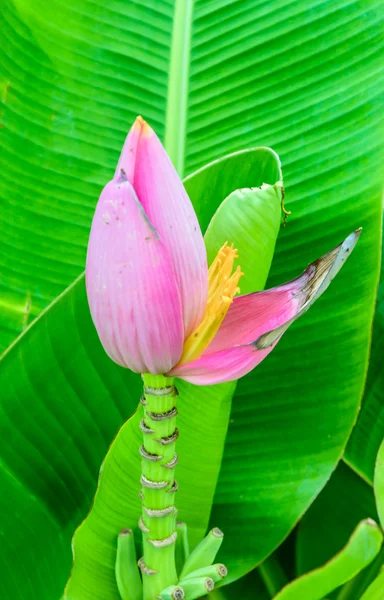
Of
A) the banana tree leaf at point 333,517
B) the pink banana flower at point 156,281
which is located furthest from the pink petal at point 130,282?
the banana tree leaf at point 333,517

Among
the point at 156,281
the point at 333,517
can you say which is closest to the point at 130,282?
the point at 156,281

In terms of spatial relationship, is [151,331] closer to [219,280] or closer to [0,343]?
[219,280]

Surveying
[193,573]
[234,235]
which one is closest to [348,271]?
[234,235]

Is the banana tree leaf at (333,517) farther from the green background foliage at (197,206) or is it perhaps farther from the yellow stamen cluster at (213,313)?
the yellow stamen cluster at (213,313)

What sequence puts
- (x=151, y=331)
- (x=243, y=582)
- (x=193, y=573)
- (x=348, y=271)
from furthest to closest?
(x=243, y=582), (x=348, y=271), (x=193, y=573), (x=151, y=331)

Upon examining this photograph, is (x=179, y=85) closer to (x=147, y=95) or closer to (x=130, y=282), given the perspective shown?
(x=147, y=95)
